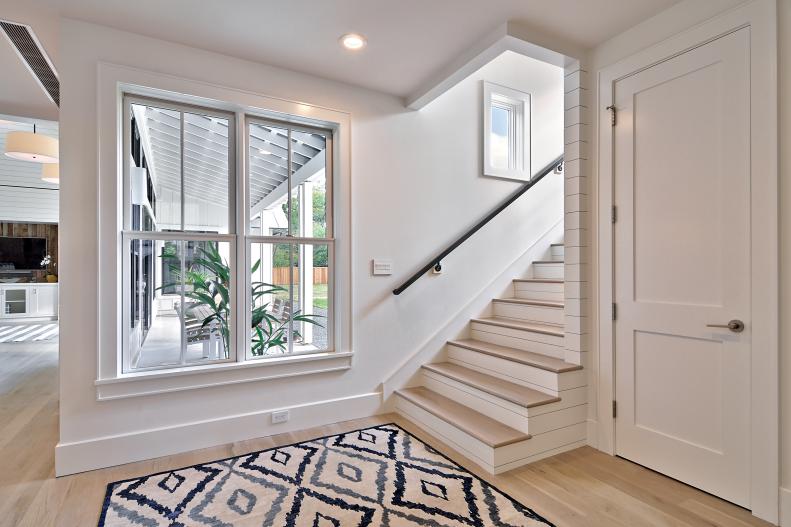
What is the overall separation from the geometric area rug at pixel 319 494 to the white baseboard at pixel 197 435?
252mm

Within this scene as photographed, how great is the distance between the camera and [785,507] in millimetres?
1797

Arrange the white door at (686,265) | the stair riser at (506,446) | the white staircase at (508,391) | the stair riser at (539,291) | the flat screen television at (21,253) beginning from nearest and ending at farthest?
1. the white door at (686,265)
2. the stair riser at (506,446)
3. the white staircase at (508,391)
4. the stair riser at (539,291)
5. the flat screen television at (21,253)

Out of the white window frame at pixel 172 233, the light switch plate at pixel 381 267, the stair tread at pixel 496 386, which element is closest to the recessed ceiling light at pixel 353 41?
the white window frame at pixel 172 233

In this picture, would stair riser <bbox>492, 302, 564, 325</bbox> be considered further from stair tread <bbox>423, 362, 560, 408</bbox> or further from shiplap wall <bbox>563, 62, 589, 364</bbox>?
stair tread <bbox>423, 362, 560, 408</bbox>

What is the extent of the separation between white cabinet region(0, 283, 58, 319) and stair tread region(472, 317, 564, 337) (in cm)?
939

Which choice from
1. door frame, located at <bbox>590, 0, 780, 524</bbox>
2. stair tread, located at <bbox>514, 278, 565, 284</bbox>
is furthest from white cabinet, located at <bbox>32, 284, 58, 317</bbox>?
door frame, located at <bbox>590, 0, 780, 524</bbox>

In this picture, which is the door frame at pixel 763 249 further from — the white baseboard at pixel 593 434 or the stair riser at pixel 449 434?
the stair riser at pixel 449 434

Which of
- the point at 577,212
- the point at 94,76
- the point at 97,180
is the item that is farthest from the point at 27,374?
the point at 577,212

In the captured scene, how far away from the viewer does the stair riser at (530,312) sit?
3205 millimetres

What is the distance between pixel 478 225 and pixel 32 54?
10.9 feet

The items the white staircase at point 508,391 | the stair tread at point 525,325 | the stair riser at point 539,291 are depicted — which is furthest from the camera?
the stair riser at point 539,291

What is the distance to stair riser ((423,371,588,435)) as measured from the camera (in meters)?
2.45

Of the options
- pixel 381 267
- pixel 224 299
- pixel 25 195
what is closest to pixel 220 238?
pixel 224 299

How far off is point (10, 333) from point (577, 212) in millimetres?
8954
